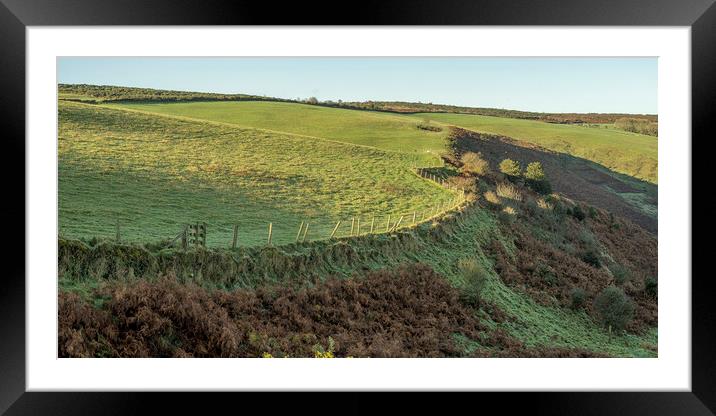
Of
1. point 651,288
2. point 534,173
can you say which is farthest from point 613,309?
point 534,173

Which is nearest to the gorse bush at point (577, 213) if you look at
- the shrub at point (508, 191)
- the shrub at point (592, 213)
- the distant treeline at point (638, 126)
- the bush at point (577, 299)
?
the shrub at point (592, 213)

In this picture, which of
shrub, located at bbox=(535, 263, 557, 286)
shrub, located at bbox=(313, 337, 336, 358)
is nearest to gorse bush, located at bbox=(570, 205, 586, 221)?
shrub, located at bbox=(535, 263, 557, 286)

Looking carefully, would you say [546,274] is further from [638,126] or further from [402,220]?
[638,126]

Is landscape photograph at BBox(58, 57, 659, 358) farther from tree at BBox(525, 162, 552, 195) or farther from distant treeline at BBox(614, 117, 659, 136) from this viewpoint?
distant treeline at BBox(614, 117, 659, 136)

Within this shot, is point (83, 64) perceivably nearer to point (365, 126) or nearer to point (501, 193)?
point (365, 126)

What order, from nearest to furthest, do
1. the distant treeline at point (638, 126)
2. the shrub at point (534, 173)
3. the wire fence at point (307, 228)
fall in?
the wire fence at point (307, 228) → the shrub at point (534, 173) → the distant treeline at point (638, 126)

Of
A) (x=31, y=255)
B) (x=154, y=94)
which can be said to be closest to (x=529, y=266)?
(x=31, y=255)
